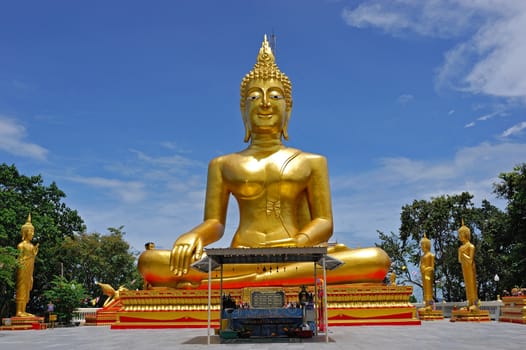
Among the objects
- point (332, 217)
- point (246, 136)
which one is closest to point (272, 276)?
point (332, 217)

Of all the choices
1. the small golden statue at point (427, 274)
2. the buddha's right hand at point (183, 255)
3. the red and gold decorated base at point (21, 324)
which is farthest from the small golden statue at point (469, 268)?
the red and gold decorated base at point (21, 324)

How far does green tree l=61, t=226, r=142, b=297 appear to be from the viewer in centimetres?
3111

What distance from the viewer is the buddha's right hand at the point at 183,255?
13.8 m

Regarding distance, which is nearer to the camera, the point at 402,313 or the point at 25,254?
the point at 402,313

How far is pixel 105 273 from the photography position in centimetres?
3231

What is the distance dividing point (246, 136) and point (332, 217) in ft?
12.2

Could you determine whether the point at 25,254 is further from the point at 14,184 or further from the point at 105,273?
the point at 105,273

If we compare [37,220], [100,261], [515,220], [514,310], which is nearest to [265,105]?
[514,310]

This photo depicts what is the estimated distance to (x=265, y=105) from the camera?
1597cm

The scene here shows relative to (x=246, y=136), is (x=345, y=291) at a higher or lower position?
lower

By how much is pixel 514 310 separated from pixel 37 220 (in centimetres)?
2193

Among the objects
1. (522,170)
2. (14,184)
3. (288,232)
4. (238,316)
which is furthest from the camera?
(14,184)

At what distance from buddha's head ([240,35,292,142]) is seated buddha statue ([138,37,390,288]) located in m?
0.03

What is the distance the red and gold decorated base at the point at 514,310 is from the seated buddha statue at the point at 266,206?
3777 millimetres
